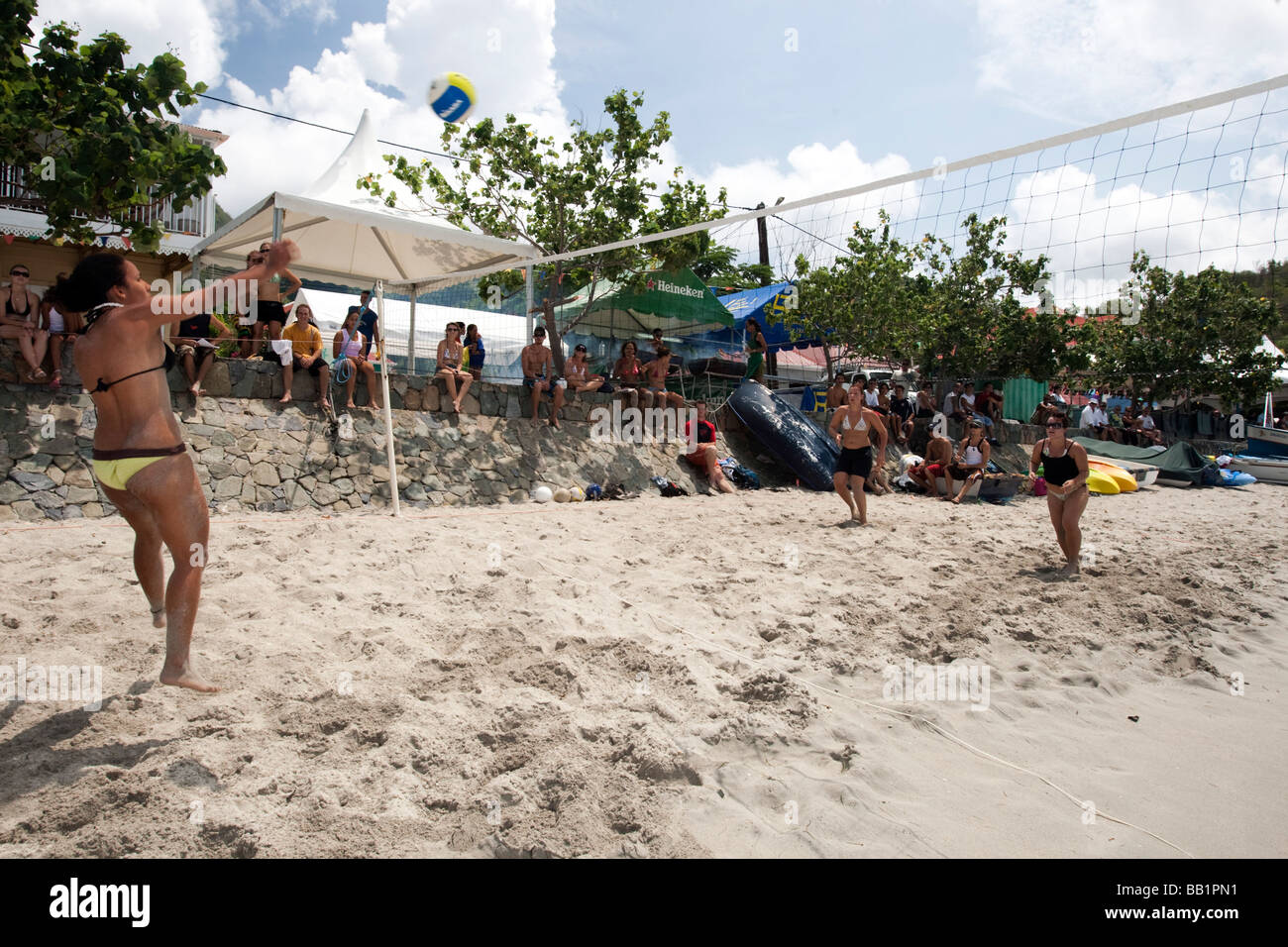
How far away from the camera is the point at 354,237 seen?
9000 millimetres

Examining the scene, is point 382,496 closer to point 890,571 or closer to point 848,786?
point 890,571

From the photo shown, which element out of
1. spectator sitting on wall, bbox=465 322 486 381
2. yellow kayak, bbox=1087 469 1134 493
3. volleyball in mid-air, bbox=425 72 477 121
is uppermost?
volleyball in mid-air, bbox=425 72 477 121

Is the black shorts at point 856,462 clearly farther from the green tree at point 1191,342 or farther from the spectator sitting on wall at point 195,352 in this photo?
the green tree at point 1191,342

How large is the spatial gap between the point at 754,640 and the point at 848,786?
113 centimetres

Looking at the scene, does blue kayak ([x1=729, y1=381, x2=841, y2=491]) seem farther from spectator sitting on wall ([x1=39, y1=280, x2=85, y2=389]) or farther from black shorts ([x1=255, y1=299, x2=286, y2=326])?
spectator sitting on wall ([x1=39, y1=280, x2=85, y2=389])

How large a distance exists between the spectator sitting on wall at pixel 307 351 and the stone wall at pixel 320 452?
0.34 feet

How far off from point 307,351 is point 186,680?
17.2 feet

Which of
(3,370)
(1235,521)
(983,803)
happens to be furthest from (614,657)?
(1235,521)

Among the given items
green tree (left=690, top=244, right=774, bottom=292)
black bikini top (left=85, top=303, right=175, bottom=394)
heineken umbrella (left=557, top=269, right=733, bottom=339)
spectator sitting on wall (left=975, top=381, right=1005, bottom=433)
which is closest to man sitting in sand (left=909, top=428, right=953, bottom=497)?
spectator sitting on wall (left=975, top=381, right=1005, bottom=433)

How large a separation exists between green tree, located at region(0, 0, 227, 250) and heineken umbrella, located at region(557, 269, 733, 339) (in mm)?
6196

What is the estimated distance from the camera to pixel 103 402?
2365 millimetres

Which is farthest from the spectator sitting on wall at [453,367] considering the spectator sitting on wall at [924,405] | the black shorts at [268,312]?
the spectator sitting on wall at [924,405]

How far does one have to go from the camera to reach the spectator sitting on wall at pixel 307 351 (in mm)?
7031

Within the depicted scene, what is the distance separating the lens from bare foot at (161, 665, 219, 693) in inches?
95.5
